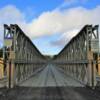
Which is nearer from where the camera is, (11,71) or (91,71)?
(11,71)

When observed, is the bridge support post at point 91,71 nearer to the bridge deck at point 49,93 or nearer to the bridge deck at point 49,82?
the bridge deck at point 49,93

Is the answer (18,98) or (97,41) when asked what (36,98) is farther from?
(97,41)

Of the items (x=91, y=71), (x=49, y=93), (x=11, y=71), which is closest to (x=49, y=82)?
(x=91, y=71)

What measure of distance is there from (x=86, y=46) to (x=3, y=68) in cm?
739

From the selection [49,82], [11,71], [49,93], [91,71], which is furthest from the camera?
[49,82]

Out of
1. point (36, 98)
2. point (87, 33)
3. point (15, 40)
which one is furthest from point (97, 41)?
point (36, 98)

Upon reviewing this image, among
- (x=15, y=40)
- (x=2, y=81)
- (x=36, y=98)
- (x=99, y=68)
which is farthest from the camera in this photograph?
(x=99, y=68)

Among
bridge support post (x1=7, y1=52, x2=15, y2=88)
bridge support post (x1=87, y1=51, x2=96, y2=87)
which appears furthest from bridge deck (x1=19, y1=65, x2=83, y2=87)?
bridge support post (x1=7, y1=52, x2=15, y2=88)

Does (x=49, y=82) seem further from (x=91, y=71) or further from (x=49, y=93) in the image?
(x=49, y=93)

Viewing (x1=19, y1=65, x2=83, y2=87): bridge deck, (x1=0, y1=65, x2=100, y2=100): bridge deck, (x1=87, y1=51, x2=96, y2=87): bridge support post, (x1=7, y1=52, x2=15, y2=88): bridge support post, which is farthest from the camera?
(x1=19, y1=65, x2=83, y2=87): bridge deck

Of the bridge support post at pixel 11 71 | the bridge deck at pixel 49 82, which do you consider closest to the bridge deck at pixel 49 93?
the bridge support post at pixel 11 71

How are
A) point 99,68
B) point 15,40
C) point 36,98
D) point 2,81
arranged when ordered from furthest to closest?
point 99,68, point 15,40, point 2,81, point 36,98

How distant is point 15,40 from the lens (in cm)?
2973

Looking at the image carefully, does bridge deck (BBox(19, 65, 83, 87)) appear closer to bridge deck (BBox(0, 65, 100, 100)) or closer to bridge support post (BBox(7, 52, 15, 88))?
bridge deck (BBox(0, 65, 100, 100))
